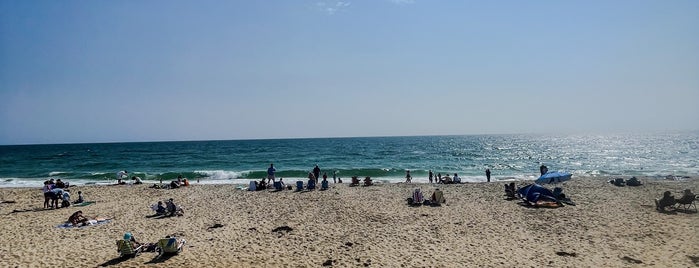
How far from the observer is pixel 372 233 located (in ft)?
41.9

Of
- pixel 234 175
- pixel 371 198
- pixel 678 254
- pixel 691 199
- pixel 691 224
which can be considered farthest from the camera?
pixel 234 175

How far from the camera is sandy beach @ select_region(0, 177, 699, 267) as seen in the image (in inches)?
399

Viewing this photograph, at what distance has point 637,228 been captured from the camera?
1280 centimetres

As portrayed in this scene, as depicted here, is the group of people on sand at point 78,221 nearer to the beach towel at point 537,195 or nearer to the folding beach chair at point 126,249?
the folding beach chair at point 126,249

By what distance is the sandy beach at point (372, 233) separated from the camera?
10141mm

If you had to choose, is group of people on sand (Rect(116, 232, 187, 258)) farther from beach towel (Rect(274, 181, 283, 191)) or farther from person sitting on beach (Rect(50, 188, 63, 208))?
beach towel (Rect(274, 181, 283, 191))

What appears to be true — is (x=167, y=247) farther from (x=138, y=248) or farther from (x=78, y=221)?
(x=78, y=221)

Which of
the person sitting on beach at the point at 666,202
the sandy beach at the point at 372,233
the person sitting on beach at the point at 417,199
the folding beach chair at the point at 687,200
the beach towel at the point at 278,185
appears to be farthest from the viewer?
the beach towel at the point at 278,185

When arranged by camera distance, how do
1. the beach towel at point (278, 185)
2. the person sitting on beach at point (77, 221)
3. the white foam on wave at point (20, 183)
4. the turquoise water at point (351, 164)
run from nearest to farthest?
1. the person sitting on beach at point (77, 221)
2. the beach towel at point (278, 185)
3. the white foam on wave at point (20, 183)
4. the turquoise water at point (351, 164)

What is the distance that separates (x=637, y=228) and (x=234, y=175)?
33168 millimetres

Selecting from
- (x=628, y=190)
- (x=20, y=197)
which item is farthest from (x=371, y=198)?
(x=20, y=197)

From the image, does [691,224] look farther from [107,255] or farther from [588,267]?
[107,255]

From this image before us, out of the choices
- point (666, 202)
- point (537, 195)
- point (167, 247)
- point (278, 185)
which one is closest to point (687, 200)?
point (666, 202)

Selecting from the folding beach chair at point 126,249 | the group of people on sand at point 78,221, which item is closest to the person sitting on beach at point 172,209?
the group of people on sand at point 78,221
